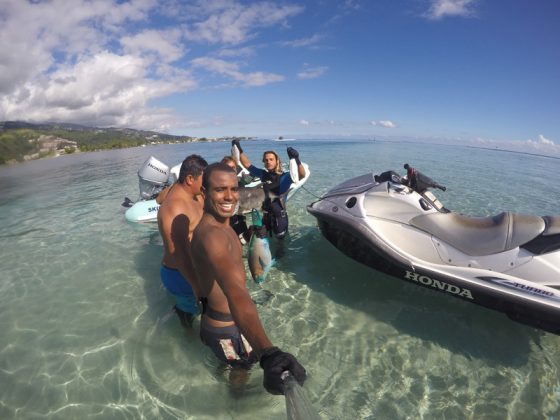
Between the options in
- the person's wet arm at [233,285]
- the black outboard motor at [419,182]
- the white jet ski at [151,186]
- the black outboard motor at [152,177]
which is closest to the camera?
the person's wet arm at [233,285]

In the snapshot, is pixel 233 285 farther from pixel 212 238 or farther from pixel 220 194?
pixel 220 194

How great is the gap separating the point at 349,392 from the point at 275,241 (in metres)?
3.56

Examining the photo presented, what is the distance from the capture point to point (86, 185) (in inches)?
603

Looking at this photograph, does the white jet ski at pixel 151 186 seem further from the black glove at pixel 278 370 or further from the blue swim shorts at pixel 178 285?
the black glove at pixel 278 370

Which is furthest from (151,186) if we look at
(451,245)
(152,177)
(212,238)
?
(451,245)

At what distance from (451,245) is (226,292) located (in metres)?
3.08

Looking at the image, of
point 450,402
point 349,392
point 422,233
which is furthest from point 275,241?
point 450,402

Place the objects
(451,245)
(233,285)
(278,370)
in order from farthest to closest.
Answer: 1. (451,245)
2. (233,285)
3. (278,370)

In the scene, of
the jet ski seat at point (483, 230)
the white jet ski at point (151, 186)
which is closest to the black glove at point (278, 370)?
the jet ski seat at point (483, 230)

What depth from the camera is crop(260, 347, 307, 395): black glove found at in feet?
4.69

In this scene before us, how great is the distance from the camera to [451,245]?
3.72 m

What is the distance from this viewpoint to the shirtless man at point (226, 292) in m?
1.55

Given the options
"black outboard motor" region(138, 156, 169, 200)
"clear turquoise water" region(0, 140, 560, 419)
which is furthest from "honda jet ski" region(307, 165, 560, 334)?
"black outboard motor" region(138, 156, 169, 200)

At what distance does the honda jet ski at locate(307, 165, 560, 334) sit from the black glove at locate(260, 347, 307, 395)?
9.26ft
